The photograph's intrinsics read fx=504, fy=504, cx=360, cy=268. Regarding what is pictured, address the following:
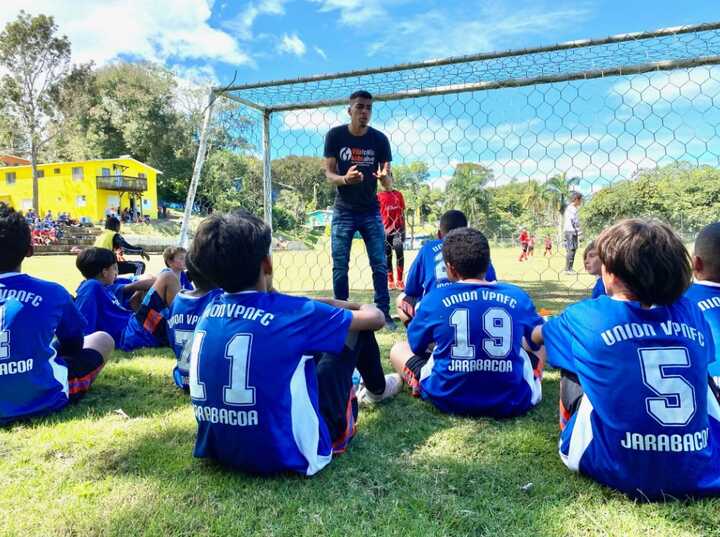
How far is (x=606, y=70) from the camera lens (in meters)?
4.43

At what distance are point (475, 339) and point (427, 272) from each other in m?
1.22

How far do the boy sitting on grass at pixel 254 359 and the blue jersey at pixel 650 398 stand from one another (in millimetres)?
858

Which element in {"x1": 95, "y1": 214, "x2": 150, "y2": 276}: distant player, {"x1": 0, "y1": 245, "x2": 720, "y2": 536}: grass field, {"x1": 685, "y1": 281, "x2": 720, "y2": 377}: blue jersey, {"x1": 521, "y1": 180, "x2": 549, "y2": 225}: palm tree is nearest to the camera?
{"x1": 0, "y1": 245, "x2": 720, "y2": 536}: grass field

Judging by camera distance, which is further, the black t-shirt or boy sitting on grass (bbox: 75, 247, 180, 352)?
the black t-shirt

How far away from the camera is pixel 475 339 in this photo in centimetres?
222

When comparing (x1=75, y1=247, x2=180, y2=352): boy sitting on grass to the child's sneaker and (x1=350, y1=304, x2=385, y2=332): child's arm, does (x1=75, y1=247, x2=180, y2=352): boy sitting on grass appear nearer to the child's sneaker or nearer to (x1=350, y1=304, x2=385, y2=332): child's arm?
the child's sneaker

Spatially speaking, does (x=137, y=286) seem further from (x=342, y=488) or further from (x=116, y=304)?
(x=342, y=488)

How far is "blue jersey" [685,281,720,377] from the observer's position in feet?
6.35

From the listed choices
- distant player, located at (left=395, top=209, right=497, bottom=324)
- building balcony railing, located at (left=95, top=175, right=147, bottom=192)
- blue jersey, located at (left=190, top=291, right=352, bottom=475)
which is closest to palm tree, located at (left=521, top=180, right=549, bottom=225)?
distant player, located at (left=395, top=209, right=497, bottom=324)

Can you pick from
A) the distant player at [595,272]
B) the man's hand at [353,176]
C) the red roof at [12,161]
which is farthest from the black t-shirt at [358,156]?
the red roof at [12,161]

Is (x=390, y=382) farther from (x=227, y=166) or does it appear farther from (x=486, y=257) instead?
(x=227, y=166)

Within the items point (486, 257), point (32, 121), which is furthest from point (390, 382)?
point (32, 121)

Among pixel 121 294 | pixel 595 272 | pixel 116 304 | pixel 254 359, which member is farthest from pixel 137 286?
pixel 595 272

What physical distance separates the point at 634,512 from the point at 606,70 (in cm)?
406
